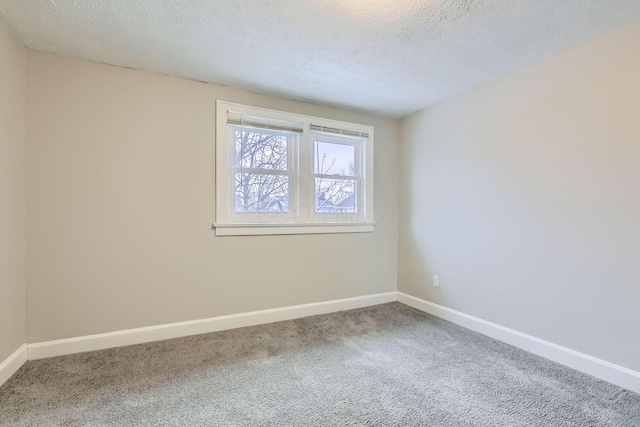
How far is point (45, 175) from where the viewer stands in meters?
2.21

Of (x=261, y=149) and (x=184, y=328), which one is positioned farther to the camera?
(x=261, y=149)

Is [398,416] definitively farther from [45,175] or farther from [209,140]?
[45,175]

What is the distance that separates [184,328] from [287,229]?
50.6 inches

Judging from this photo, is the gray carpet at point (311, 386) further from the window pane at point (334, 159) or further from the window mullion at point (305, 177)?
the window pane at point (334, 159)

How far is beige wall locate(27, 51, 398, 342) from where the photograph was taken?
2219 mm

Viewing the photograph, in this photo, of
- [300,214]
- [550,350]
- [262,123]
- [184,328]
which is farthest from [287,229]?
[550,350]

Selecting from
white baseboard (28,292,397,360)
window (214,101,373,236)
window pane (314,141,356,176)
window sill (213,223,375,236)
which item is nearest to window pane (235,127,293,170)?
window (214,101,373,236)

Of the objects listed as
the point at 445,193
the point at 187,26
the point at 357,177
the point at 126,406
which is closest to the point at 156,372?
the point at 126,406

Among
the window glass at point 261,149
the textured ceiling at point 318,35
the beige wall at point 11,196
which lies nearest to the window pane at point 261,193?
the window glass at point 261,149

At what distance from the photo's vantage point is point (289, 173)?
3.10m

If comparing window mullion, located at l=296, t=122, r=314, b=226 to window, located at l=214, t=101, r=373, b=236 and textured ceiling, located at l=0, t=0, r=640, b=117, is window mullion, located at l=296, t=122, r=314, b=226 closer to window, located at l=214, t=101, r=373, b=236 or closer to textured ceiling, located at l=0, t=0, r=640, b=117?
window, located at l=214, t=101, r=373, b=236

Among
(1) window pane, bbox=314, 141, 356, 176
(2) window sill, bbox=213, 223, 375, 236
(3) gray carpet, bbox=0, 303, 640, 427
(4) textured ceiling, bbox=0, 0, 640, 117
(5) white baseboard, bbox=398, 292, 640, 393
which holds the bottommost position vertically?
(3) gray carpet, bbox=0, 303, 640, 427

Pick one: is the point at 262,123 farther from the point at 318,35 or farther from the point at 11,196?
the point at 11,196

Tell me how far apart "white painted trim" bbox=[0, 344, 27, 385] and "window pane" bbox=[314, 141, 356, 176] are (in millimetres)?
2766
